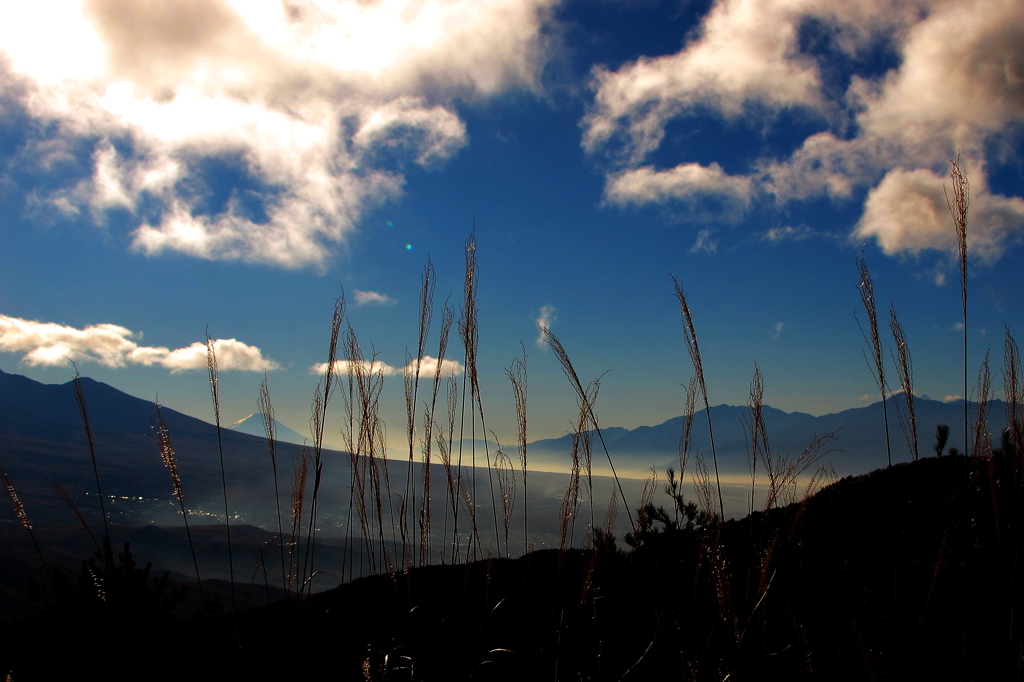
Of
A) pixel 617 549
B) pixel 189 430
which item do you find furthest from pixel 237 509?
pixel 617 549

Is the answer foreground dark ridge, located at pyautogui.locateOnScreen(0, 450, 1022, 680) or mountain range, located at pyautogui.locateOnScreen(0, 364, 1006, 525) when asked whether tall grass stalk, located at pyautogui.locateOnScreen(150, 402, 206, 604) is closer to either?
foreground dark ridge, located at pyautogui.locateOnScreen(0, 450, 1022, 680)

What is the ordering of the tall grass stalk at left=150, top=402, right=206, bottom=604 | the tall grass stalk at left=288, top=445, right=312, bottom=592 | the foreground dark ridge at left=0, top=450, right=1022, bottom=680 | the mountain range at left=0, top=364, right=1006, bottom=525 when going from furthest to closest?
the mountain range at left=0, top=364, right=1006, bottom=525, the tall grass stalk at left=288, top=445, right=312, bottom=592, the tall grass stalk at left=150, top=402, right=206, bottom=604, the foreground dark ridge at left=0, top=450, right=1022, bottom=680

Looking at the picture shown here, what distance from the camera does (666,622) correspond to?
271cm

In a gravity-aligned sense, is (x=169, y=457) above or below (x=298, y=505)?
above

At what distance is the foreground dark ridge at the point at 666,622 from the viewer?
1.86 meters

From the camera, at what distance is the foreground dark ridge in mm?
1860

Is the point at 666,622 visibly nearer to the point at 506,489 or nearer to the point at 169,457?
the point at 506,489

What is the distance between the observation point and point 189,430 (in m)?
125

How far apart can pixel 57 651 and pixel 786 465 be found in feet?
9.35

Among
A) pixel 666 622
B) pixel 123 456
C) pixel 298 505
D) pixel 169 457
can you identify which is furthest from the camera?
pixel 123 456

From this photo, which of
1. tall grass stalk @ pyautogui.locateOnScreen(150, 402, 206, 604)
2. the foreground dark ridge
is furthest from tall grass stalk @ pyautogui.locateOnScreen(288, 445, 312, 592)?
tall grass stalk @ pyautogui.locateOnScreen(150, 402, 206, 604)

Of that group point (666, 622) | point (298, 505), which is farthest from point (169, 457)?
point (666, 622)

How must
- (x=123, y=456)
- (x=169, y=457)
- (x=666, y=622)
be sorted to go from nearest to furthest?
1. (x=169, y=457)
2. (x=666, y=622)
3. (x=123, y=456)

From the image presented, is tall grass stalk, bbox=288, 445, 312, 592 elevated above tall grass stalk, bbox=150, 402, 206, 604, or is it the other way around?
tall grass stalk, bbox=150, 402, 206, 604
